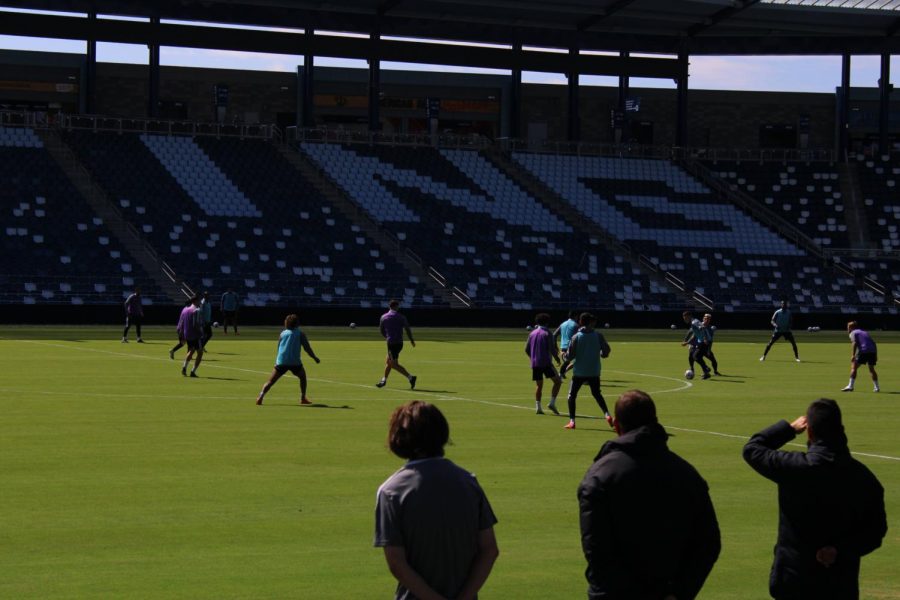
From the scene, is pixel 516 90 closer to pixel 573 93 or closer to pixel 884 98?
pixel 573 93

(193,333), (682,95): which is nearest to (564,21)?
(682,95)

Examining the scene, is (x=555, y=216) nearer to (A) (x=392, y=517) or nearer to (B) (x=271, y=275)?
(B) (x=271, y=275)

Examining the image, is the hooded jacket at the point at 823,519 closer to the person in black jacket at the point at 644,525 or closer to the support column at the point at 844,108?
the person in black jacket at the point at 644,525

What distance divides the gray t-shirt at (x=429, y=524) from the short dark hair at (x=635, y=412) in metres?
1.10

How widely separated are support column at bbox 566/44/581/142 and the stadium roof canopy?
2.05 m

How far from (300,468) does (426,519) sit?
1185 centimetres

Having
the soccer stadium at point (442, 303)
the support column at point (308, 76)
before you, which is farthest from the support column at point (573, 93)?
the support column at point (308, 76)

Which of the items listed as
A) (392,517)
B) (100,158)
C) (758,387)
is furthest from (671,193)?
(392,517)

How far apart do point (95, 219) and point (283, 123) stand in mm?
26795

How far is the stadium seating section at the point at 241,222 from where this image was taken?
64.3 meters

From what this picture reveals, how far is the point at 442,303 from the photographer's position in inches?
2586

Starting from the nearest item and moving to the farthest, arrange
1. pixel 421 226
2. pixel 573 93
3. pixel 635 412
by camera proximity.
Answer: pixel 635 412 → pixel 421 226 → pixel 573 93

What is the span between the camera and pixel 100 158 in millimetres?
70500

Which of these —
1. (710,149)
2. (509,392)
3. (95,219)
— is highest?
(710,149)
